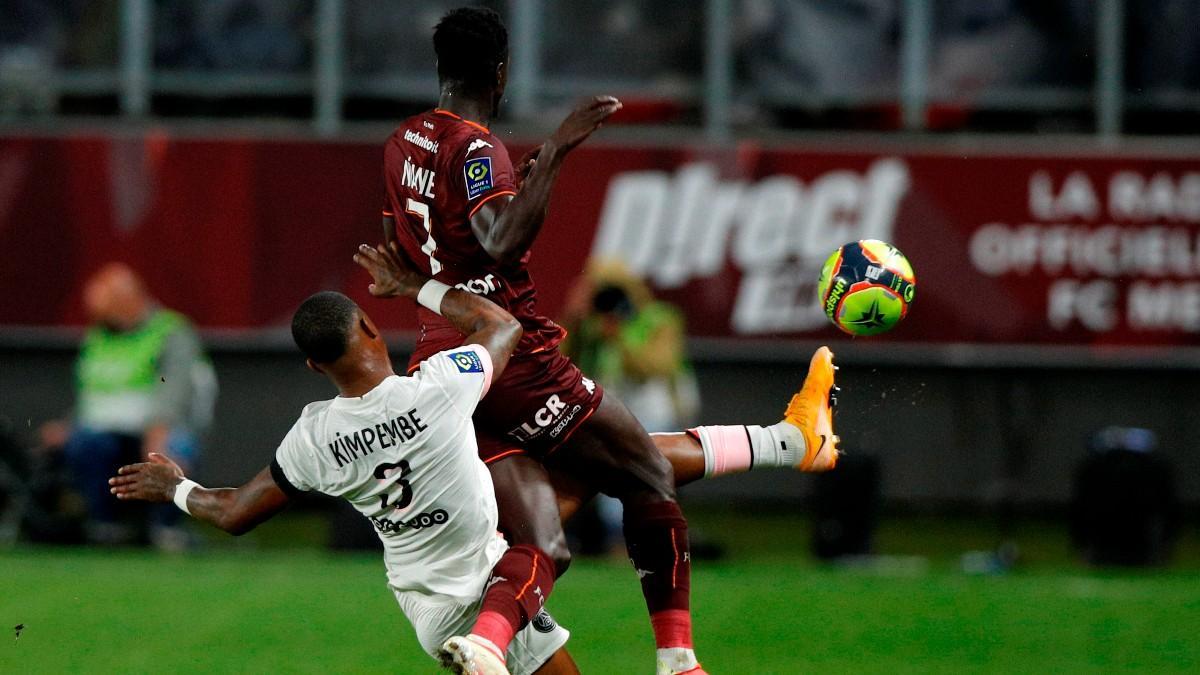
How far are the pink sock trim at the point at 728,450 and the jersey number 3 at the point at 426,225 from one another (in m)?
1.24

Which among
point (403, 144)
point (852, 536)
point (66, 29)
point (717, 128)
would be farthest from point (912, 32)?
point (403, 144)

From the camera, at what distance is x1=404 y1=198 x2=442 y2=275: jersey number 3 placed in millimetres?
6324

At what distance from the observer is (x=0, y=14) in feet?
51.6

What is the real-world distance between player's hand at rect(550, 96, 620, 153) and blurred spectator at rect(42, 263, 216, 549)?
7490 mm

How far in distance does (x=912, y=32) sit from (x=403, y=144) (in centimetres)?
988

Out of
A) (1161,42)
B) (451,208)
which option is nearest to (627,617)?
(451,208)

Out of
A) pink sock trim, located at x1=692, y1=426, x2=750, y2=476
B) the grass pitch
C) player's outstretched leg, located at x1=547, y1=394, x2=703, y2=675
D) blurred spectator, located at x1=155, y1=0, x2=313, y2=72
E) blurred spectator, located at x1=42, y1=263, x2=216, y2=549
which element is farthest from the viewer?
blurred spectator, located at x1=155, y1=0, x2=313, y2=72

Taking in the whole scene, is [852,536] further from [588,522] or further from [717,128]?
[717,128]

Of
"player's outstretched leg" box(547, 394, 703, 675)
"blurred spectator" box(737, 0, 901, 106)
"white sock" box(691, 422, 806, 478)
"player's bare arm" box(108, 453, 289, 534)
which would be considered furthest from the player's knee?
"blurred spectator" box(737, 0, 901, 106)

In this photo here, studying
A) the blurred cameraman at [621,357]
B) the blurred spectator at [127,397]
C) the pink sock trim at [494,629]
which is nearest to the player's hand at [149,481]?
the pink sock trim at [494,629]

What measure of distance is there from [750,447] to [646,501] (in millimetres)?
513

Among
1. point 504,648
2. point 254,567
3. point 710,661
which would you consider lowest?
point 254,567

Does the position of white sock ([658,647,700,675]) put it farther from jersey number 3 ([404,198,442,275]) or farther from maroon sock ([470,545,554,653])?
jersey number 3 ([404,198,442,275])

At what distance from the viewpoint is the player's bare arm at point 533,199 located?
5.96m
